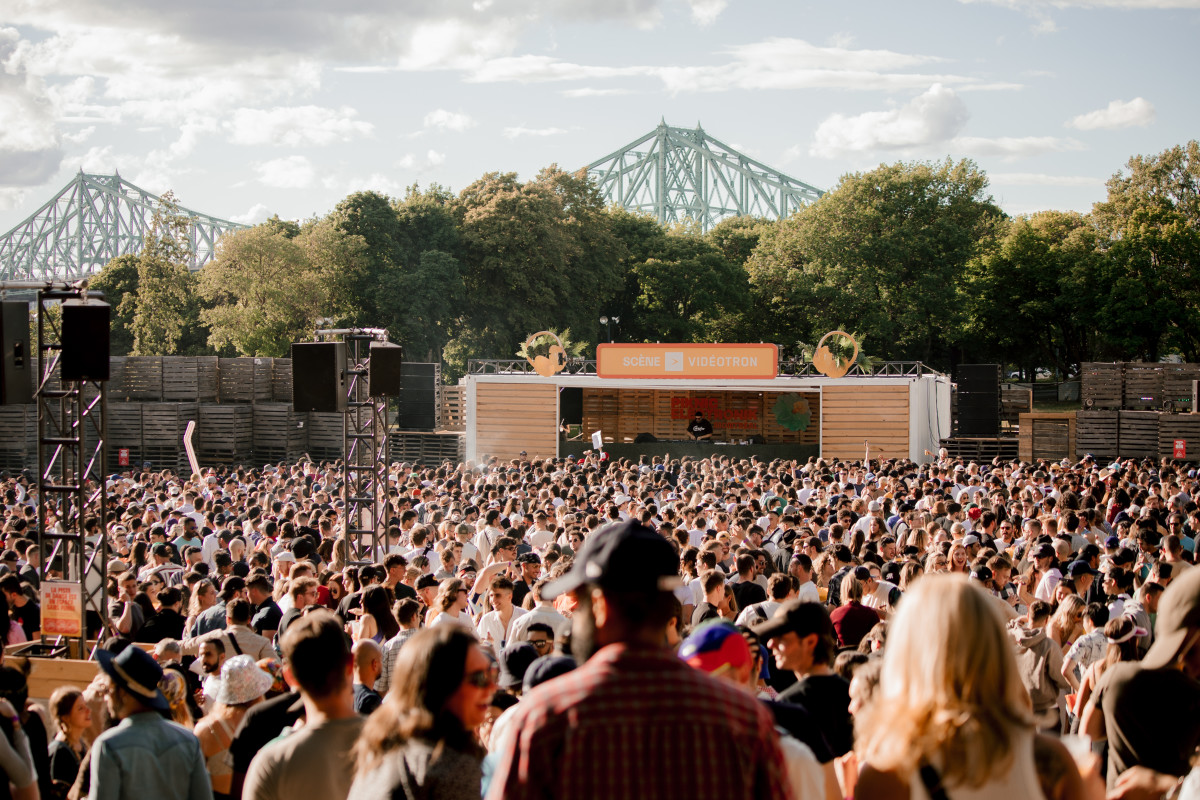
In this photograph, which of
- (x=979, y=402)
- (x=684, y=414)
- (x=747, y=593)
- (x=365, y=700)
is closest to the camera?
(x=365, y=700)

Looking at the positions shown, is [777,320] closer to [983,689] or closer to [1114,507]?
[1114,507]

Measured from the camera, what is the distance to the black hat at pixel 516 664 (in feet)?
14.8

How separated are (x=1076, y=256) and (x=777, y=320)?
509 inches

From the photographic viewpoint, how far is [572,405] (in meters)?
33.7

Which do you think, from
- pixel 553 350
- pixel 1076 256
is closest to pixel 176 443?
pixel 553 350

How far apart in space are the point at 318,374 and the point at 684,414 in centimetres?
2183

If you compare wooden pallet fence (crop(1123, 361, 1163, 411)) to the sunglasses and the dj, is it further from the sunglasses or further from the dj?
the sunglasses

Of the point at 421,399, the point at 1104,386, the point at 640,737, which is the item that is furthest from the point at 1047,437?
the point at 640,737

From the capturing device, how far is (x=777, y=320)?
4741 centimetres

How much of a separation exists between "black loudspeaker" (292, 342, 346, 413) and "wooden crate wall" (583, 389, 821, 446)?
67.7ft

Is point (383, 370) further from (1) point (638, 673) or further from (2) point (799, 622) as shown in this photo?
(1) point (638, 673)

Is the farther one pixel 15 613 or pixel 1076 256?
pixel 1076 256

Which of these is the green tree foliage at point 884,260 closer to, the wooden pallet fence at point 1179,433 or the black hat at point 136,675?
the wooden pallet fence at point 1179,433

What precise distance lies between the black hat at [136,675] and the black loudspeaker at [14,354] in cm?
623
